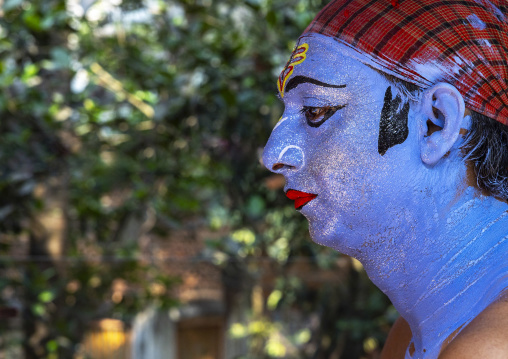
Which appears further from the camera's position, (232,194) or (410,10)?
(232,194)

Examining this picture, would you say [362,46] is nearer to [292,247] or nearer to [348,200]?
[348,200]

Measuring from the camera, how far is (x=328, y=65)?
1001 mm

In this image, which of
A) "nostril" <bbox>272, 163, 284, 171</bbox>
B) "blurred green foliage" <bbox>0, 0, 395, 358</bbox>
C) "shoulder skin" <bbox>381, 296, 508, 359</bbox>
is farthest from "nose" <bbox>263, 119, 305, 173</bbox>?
"blurred green foliage" <bbox>0, 0, 395, 358</bbox>

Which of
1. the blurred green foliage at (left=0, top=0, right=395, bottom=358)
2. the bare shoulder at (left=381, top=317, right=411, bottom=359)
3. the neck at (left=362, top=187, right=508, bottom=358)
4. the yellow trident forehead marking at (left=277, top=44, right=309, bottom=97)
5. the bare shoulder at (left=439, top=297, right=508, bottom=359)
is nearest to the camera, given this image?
the bare shoulder at (left=439, top=297, right=508, bottom=359)

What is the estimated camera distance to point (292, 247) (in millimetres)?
3215

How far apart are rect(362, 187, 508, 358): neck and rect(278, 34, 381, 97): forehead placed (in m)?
0.22

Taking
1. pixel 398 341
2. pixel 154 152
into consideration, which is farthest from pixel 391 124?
pixel 154 152

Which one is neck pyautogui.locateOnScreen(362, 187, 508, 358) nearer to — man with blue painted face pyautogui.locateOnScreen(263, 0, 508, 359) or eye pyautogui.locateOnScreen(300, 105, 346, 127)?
man with blue painted face pyautogui.locateOnScreen(263, 0, 508, 359)

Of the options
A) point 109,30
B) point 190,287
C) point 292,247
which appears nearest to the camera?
point 292,247

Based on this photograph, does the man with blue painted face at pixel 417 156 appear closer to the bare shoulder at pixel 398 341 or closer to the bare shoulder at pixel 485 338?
the bare shoulder at pixel 485 338

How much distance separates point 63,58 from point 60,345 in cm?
128

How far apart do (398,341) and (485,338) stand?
1.38ft

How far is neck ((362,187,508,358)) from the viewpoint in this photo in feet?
3.03

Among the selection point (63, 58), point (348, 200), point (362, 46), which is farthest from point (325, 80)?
point (63, 58)
